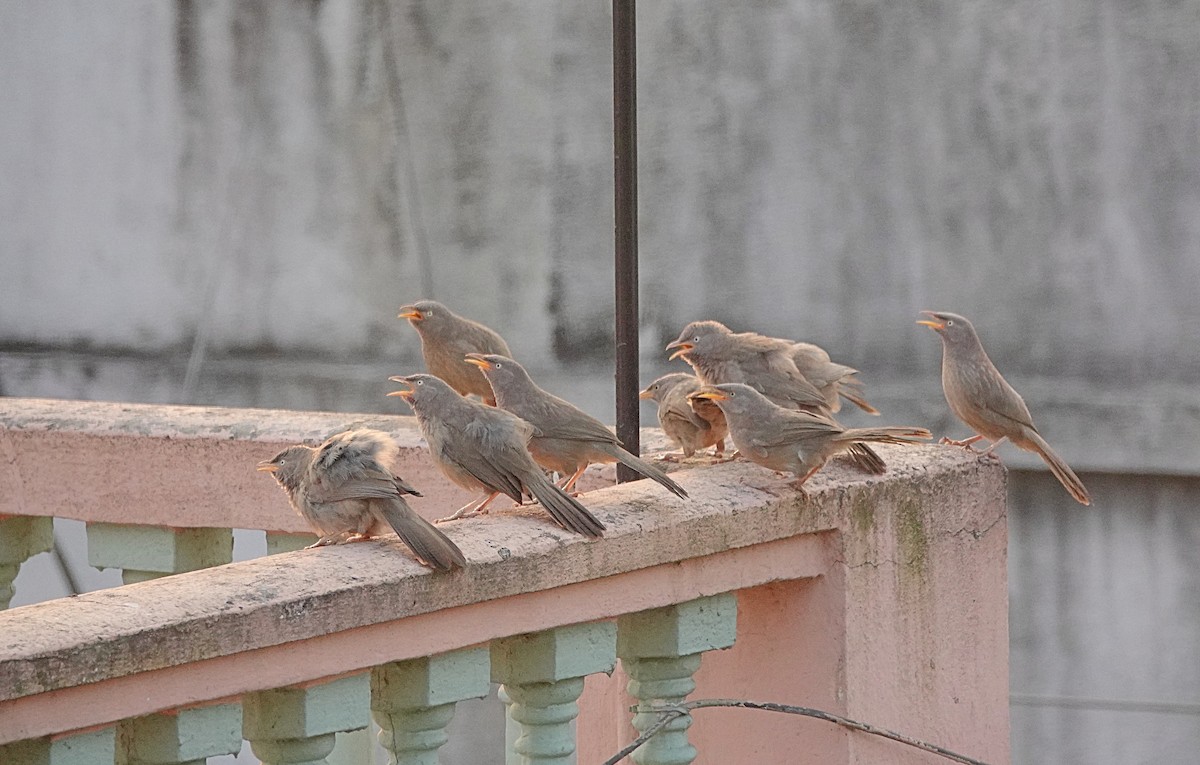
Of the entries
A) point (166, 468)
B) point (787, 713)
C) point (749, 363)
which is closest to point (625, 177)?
point (749, 363)

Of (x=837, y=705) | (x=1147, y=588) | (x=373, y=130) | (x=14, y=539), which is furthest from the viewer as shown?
(x=373, y=130)

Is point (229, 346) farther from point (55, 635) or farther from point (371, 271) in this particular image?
point (55, 635)

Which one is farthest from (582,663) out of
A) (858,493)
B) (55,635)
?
(55,635)

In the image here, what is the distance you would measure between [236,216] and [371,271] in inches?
26.8

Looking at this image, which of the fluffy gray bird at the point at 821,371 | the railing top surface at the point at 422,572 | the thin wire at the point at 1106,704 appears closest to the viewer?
the railing top surface at the point at 422,572

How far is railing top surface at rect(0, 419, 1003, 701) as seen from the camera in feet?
6.33

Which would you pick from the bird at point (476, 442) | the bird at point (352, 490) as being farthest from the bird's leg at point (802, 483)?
the bird at point (352, 490)

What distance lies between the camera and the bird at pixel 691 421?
3477 millimetres

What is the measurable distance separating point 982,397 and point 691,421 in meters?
0.79

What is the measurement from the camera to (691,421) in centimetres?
353

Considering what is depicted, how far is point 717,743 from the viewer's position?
307 cm

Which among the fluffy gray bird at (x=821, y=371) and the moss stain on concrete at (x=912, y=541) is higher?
the fluffy gray bird at (x=821, y=371)

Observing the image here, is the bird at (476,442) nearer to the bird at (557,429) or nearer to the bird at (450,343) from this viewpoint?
the bird at (557,429)

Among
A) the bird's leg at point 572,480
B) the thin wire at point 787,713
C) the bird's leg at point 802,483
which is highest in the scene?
the bird's leg at point 802,483
